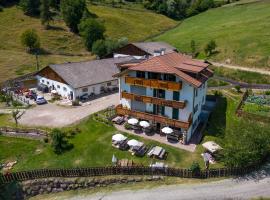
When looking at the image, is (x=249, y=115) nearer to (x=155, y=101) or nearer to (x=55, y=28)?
(x=155, y=101)

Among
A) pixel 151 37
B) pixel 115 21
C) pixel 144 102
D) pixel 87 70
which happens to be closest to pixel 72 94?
pixel 87 70

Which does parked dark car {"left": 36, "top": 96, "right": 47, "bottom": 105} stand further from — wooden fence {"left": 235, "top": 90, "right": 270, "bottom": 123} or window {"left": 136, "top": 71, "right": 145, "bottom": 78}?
wooden fence {"left": 235, "top": 90, "right": 270, "bottom": 123}

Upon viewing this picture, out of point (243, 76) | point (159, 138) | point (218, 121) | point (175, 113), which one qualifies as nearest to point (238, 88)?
point (243, 76)

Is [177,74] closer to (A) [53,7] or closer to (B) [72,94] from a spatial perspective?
(B) [72,94]

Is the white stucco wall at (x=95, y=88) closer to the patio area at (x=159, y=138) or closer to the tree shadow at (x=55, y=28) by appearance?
the patio area at (x=159, y=138)

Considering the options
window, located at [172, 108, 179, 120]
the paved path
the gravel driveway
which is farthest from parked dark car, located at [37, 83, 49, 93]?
the paved path

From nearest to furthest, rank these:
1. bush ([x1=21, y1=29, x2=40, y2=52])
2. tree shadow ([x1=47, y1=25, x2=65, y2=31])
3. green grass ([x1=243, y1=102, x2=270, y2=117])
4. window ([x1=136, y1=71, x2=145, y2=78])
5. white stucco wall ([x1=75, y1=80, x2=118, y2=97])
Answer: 1. window ([x1=136, y1=71, x2=145, y2=78])
2. green grass ([x1=243, y1=102, x2=270, y2=117])
3. white stucco wall ([x1=75, y1=80, x2=118, y2=97])
4. bush ([x1=21, y1=29, x2=40, y2=52])
5. tree shadow ([x1=47, y1=25, x2=65, y2=31])
